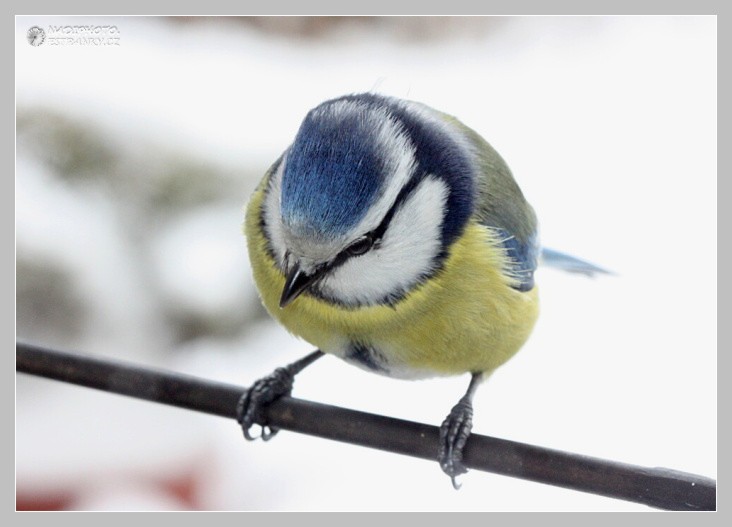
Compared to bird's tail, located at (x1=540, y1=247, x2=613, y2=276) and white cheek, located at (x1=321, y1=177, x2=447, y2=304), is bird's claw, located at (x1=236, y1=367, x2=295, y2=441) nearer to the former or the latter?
white cheek, located at (x1=321, y1=177, x2=447, y2=304)

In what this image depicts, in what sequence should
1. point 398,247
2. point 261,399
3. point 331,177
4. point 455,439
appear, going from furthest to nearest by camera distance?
point 261,399, point 455,439, point 398,247, point 331,177

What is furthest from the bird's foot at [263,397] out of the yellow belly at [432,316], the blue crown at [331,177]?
the blue crown at [331,177]

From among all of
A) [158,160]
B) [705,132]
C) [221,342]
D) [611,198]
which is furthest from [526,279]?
[158,160]

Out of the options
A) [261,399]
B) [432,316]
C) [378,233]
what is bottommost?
[261,399]

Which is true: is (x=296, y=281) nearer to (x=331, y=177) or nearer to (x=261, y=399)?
(x=331, y=177)

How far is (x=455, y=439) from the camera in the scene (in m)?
1.07

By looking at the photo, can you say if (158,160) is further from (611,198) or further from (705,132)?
(705,132)

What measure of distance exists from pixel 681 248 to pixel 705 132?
15 centimetres

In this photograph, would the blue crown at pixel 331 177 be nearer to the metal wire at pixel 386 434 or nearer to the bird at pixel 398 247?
the bird at pixel 398 247

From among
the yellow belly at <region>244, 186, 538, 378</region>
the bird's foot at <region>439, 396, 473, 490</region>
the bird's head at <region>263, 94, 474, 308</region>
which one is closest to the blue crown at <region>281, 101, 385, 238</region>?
the bird's head at <region>263, 94, 474, 308</region>

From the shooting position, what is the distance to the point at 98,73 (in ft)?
4.13

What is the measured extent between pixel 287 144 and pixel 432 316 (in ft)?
0.98

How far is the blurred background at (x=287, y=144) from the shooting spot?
45.2 inches

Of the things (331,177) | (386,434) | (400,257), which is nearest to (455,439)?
(386,434)
